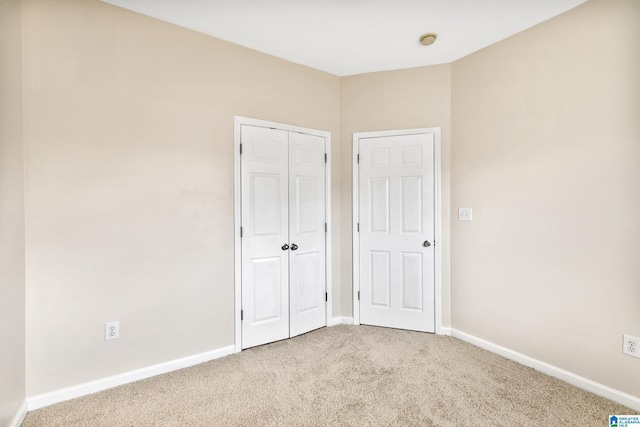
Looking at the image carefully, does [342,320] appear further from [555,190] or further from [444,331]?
[555,190]

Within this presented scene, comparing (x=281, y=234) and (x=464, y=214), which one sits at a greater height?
(x=464, y=214)

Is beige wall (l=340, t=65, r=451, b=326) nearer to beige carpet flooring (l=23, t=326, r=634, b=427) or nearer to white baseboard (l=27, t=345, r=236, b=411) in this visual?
beige carpet flooring (l=23, t=326, r=634, b=427)

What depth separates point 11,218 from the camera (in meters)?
1.68

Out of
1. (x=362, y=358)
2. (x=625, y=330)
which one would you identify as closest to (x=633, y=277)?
(x=625, y=330)

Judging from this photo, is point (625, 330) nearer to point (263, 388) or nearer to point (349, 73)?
point (263, 388)

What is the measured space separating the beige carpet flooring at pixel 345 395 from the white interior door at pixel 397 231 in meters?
0.55

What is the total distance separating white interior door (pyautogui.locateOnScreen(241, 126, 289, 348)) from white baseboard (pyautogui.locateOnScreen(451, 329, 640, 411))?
1.73m

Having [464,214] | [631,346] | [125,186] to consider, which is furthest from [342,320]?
[125,186]

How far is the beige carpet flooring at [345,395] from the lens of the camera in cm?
178

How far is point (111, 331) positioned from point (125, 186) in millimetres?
989

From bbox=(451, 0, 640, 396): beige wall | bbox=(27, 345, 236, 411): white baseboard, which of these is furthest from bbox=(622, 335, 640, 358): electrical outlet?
bbox=(27, 345, 236, 411): white baseboard

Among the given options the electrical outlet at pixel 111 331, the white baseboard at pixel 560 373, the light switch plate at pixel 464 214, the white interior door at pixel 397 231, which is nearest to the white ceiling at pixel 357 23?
the white interior door at pixel 397 231

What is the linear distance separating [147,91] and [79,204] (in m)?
0.91

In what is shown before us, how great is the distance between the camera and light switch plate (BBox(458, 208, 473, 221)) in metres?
2.81
